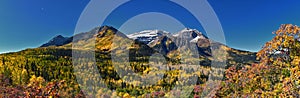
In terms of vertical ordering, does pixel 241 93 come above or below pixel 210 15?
below

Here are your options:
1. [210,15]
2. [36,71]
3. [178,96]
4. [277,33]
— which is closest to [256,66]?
[277,33]

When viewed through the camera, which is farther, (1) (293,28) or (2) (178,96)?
(2) (178,96)

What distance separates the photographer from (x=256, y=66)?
466 inches

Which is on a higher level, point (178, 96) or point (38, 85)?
point (38, 85)

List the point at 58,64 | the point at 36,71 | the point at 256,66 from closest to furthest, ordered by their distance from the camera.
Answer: the point at 256,66, the point at 36,71, the point at 58,64

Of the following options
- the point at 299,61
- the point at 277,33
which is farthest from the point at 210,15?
the point at 299,61

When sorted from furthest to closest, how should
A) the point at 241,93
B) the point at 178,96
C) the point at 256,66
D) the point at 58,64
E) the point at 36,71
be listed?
the point at 58,64 → the point at 36,71 → the point at 178,96 → the point at 241,93 → the point at 256,66

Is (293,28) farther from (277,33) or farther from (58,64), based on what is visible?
(58,64)

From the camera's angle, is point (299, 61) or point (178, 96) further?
point (178, 96)

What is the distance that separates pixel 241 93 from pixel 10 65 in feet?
380

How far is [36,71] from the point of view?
109m

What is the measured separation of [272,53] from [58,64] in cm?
12866

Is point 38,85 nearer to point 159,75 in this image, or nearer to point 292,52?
point 292,52

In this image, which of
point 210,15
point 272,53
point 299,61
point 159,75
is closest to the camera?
point 299,61
